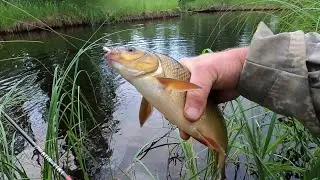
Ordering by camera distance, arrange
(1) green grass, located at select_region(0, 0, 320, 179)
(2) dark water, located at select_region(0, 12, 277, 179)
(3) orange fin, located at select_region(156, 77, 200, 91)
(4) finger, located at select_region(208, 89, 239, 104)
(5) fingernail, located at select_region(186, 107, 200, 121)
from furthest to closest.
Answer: (2) dark water, located at select_region(0, 12, 277, 179)
(1) green grass, located at select_region(0, 0, 320, 179)
(4) finger, located at select_region(208, 89, 239, 104)
(5) fingernail, located at select_region(186, 107, 200, 121)
(3) orange fin, located at select_region(156, 77, 200, 91)

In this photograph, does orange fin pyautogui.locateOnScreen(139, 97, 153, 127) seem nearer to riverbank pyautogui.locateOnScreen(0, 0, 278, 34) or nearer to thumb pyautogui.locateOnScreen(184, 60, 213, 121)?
thumb pyautogui.locateOnScreen(184, 60, 213, 121)

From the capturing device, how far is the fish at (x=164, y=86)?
1364 mm

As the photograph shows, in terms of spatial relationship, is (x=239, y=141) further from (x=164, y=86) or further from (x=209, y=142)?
(x=164, y=86)

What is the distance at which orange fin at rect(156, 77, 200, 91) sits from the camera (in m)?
1.29

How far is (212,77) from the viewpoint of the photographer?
1.56 meters

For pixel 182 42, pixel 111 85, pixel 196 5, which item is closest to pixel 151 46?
pixel 182 42

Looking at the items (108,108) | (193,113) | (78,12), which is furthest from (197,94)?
(78,12)

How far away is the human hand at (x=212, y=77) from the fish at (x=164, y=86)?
0.04 metres

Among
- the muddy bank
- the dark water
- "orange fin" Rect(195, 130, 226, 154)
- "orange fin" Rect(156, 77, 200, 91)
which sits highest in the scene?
"orange fin" Rect(156, 77, 200, 91)

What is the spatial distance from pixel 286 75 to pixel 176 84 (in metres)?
0.49

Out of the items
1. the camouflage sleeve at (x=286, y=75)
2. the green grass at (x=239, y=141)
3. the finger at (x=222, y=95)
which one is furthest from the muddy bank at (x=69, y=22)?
the camouflage sleeve at (x=286, y=75)

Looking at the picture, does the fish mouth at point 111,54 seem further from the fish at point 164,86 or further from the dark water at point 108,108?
the dark water at point 108,108

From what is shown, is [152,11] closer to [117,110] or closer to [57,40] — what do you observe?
[57,40]

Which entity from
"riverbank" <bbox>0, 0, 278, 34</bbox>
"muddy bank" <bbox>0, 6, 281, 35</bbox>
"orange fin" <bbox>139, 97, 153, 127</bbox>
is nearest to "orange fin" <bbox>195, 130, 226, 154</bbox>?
"orange fin" <bbox>139, 97, 153, 127</bbox>
